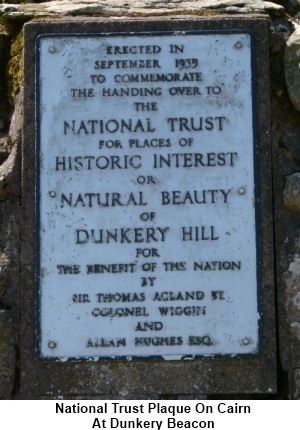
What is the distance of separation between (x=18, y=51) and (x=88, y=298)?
115cm

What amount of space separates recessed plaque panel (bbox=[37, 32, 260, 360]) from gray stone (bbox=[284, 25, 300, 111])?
0.18m

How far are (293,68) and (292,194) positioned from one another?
0.54 meters

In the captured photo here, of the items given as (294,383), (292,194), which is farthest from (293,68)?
(294,383)

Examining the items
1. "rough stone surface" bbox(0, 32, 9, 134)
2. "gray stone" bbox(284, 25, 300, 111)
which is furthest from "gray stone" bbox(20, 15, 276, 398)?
"rough stone surface" bbox(0, 32, 9, 134)

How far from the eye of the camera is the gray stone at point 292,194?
3488 mm

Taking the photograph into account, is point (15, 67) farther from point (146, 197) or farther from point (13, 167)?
point (146, 197)

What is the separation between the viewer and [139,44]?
11.7 feet

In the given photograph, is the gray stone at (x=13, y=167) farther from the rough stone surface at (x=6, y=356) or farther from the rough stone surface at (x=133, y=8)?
the rough stone surface at (x=6, y=356)

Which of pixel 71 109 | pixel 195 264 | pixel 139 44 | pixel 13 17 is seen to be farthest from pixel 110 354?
pixel 13 17

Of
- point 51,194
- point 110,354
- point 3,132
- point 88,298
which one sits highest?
point 3,132

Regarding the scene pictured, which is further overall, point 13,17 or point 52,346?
point 13,17

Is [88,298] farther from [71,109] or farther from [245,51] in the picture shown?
[245,51]

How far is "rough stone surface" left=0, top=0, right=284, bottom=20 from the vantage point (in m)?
3.71

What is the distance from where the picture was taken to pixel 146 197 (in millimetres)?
3467
